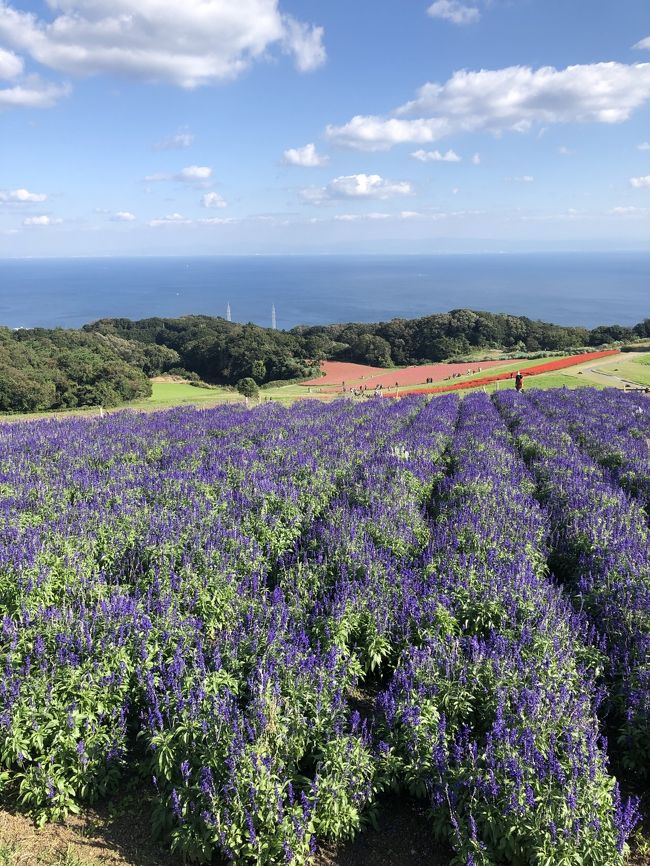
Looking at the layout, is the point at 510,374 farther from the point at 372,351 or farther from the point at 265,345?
the point at 265,345

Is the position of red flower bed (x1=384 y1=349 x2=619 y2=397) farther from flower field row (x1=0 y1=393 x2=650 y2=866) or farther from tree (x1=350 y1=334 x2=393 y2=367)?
tree (x1=350 y1=334 x2=393 y2=367)

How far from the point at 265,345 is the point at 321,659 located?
2881 inches

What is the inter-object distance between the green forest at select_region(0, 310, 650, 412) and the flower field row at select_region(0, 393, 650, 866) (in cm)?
4056

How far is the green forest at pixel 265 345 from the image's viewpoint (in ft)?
178

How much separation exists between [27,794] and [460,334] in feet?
293

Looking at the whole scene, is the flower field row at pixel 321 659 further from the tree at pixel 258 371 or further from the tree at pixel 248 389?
the tree at pixel 258 371

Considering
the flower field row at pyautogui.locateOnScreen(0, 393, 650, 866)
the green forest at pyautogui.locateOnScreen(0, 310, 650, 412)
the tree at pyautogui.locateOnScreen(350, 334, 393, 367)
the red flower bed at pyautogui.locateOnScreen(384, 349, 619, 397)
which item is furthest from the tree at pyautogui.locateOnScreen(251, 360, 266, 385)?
the flower field row at pyautogui.locateOnScreen(0, 393, 650, 866)

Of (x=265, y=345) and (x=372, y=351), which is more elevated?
(x=265, y=345)

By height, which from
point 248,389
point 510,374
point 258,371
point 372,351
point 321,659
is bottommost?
point 321,659

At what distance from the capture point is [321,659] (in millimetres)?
5918

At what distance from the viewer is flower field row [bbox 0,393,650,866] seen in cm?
452

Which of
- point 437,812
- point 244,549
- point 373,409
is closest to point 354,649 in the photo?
point 437,812

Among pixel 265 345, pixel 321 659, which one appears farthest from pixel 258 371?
pixel 321 659

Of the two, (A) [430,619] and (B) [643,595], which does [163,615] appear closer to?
(A) [430,619]
